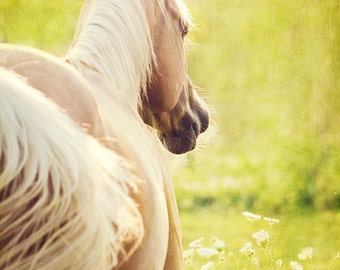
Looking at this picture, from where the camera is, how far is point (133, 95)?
8.25ft

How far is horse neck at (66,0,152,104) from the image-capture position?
2352 mm

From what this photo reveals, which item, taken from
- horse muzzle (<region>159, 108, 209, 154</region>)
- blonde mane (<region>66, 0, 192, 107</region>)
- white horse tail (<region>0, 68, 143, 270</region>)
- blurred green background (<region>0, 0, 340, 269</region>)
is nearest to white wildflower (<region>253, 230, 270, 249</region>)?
horse muzzle (<region>159, 108, 209, 154</region>)

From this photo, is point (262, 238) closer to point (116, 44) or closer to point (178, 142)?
point (178, 142)

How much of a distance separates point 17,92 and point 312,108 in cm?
646

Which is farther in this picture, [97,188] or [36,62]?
[36,62]

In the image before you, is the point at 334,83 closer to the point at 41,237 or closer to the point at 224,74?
the point at 224,74

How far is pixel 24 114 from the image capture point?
146cm

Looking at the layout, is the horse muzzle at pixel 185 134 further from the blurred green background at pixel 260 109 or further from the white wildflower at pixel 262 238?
the blurred green background at pixel 260 109

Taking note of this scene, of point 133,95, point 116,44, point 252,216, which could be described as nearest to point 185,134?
point 252,216

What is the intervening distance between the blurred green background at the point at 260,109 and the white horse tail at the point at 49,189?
4.48 meters

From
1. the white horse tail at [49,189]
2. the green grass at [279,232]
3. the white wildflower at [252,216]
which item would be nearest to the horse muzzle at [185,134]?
the white wildflower at [252,216]

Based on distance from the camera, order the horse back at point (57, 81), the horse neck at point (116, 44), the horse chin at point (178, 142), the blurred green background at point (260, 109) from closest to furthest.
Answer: the horse back at point (57, 81)
the horse neck at point (116, 44)
the horse chin at point (178, 142)
the blurred green background at point (260, 109)

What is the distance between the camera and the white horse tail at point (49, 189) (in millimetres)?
1448

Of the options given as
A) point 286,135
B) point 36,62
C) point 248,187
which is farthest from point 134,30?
point 286,135
